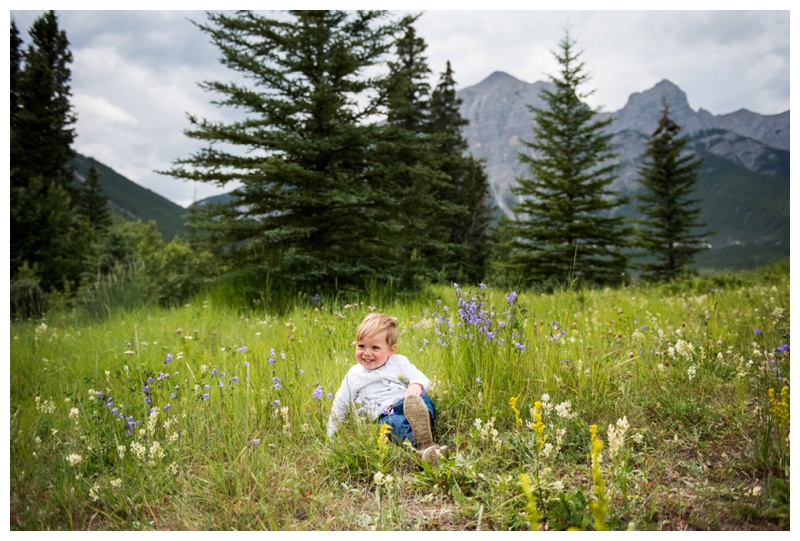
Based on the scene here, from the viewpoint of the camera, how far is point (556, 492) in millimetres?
1782

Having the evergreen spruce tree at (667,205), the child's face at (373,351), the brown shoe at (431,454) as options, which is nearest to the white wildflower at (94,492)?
the child's face at (373,351)

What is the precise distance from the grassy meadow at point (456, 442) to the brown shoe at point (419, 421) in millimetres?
96

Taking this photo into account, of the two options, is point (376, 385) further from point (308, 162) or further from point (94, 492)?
point (308, 162)

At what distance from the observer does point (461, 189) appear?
20047 millimetres

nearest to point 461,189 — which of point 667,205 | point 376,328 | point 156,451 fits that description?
point 667,205

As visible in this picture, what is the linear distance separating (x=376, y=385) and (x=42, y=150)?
11.0 meters

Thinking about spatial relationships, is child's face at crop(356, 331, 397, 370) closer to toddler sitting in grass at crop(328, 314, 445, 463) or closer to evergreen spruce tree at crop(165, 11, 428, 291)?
toddler sitting in grass at crop(328, 314, 445, 463)

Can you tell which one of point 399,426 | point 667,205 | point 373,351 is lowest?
point 399,426

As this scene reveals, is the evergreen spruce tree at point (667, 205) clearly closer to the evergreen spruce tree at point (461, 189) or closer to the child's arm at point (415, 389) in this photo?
the evergreen spruce tree at point (461, 189)

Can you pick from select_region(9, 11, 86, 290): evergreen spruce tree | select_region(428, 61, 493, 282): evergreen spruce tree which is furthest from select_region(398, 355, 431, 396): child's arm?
select_region(428, 61, 493, 282): evergreen spruce tree

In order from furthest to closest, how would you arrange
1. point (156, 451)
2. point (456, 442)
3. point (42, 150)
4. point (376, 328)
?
point (42, 150) < point (376, 328) < point (456, 442) < point (156, 451)

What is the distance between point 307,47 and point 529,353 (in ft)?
20.2

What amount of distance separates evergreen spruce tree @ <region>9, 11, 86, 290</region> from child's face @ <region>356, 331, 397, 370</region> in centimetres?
275

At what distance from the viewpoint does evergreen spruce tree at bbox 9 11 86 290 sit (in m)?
3.39
